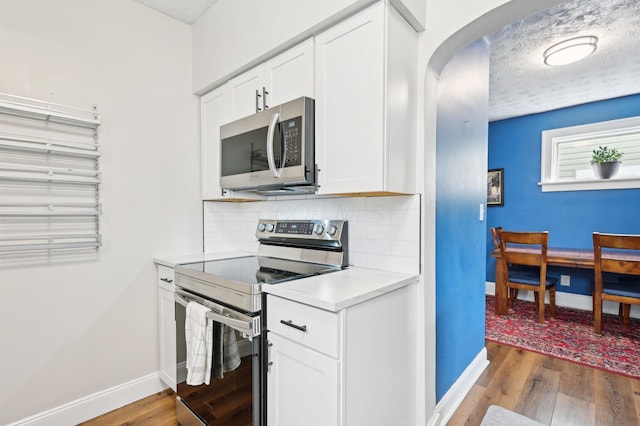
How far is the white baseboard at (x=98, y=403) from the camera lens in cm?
177

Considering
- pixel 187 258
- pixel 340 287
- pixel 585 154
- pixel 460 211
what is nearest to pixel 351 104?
pixel 340 287

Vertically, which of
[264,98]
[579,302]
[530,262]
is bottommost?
[579,302]

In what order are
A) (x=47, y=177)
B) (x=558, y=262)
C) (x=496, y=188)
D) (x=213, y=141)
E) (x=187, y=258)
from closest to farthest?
(x=47, y=177), (x=187, y=258), (x=213, y=141), (x=558, y=262), (x=496, y=188)

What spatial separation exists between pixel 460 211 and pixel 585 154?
10.4 ft

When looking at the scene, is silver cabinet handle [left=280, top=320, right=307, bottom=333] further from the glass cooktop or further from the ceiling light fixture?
the ceiling light fixture

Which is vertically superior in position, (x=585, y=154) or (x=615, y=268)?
(x=585, y=154)

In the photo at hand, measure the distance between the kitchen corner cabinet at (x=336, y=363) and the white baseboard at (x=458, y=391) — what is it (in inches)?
16.8

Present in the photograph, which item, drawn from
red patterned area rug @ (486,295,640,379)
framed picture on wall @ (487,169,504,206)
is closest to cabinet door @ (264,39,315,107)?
red patterned area rug @ (486,295,640,379)

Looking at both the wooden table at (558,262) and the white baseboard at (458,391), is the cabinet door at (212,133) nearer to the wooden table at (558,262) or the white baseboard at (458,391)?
the white baseboard at (458,391)

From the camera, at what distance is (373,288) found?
51.5 inches

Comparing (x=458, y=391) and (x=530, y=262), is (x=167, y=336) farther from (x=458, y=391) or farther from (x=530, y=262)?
(x=530, y=262)

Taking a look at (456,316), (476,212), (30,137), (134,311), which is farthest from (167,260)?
(476,212)

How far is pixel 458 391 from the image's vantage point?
2025 millimetres

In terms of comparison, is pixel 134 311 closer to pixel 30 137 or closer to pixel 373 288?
pixel 30 137
